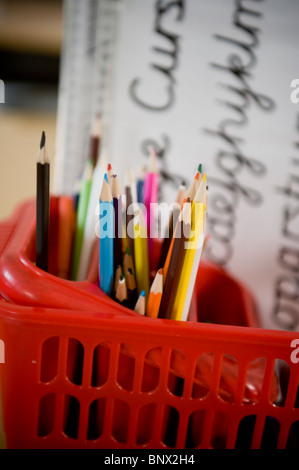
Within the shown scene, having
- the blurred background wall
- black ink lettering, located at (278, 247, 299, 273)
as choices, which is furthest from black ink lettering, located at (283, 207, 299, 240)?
the blurred background wall

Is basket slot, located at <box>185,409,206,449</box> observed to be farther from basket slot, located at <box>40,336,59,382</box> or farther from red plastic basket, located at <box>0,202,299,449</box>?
basket slot, located at <box>40,336,59,382</box>

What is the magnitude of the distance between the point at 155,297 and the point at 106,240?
57 millimetres

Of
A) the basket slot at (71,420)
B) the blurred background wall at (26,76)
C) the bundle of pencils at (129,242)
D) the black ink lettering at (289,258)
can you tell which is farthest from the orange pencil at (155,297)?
the blurred background wall at (26,76)

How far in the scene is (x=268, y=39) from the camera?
464 millimetres

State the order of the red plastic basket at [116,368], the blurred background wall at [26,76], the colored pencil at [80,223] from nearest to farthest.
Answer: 1. the red plastic basket at [116,368]
2. the colored pencil at [80,223]
3. the blurred background wall at [26,76]

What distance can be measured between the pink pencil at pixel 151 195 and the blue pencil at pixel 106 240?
0.25ft

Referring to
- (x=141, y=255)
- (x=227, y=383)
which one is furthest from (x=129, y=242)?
(x=227, y=383)

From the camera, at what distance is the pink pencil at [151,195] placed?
390mm

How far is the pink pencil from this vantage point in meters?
0.39

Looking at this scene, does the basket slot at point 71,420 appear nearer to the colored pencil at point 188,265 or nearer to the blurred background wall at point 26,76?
the colored pencil at point 188,265

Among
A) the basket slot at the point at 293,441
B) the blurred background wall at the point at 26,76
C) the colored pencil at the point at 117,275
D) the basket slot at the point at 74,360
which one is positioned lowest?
the basket slot at the point at 293,441

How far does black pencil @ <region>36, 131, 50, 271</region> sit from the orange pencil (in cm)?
9

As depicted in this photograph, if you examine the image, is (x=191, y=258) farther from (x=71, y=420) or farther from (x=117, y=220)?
(x=71, y=420)
